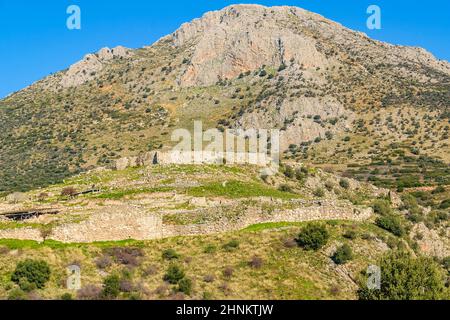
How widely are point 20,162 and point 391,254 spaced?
261 ft

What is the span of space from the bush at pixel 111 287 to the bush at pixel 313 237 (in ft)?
33.0

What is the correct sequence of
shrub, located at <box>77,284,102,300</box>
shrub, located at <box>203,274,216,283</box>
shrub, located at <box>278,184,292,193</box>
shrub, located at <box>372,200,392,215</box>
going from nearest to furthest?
1. shrub, located at <box>77,284,102,300</box>
2. shrub, located at <box>203,274,216,283</box>
3. shrub, located at <box>372,200,392,215</box>
4. shrub, located at <box>278,184,292,193</box>

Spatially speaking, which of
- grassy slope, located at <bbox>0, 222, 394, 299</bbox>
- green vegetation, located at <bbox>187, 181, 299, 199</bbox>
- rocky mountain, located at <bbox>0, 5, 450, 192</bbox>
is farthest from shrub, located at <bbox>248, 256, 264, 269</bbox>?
rocky mountain, located at <bbox>0, 5, 450, 192</bbox>

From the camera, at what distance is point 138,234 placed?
3988 centimetres

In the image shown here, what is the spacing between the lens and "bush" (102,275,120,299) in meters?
31.8

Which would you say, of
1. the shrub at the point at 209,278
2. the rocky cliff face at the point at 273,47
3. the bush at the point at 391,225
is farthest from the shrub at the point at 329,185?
the rocky cliff face at the point at 273,47

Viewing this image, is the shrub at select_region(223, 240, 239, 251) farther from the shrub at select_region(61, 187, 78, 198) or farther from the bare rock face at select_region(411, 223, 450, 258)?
the shrub at select_region(61, 187, 78, 198)

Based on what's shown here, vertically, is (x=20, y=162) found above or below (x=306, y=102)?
below

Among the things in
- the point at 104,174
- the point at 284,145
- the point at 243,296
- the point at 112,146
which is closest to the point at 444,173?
the point at 284,145

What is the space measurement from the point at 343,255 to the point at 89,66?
11778 cm

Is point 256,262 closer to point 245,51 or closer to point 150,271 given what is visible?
point 150,271

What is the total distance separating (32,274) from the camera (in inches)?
1302

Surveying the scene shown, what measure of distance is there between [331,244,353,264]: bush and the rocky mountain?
172 feet

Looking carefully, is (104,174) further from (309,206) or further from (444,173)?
(444,173)
